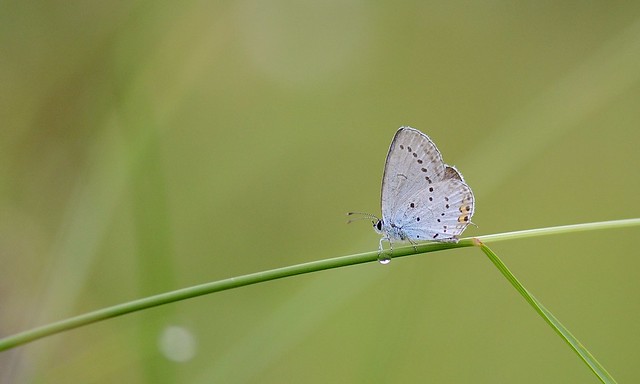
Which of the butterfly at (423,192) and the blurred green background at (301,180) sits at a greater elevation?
the blurred green background at (301,180)

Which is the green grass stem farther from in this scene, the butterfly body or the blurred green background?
the butterfly body

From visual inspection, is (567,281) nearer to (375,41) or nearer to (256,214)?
(256,214)

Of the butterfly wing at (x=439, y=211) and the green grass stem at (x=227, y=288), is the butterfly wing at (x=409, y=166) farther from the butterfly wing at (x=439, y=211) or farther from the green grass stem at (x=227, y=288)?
the green grass stem at (x=227, y=288)

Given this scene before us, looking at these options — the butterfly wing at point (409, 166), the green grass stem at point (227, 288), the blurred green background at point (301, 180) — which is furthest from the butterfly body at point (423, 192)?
the green grass stem at point (227, 288)

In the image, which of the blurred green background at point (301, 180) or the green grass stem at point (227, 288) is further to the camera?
the blurred green background at point (301, 180)

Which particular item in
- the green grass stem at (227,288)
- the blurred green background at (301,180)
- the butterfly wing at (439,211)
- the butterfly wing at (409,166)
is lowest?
the green grass stem at (227,288)

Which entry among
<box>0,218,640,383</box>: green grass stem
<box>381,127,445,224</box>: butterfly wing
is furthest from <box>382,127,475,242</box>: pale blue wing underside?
<box>0,218,640,383</box>: green grass stem
